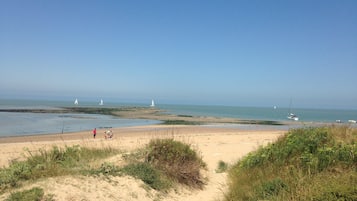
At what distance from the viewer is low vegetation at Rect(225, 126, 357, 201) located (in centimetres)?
487

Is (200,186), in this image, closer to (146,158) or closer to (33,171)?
(146,158)

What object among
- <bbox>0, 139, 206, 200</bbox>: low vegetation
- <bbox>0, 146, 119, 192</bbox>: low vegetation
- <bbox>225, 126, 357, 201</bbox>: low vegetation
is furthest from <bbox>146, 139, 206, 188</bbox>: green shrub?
<bbox>0, 146, 119, 192</bbox>: low vegetation

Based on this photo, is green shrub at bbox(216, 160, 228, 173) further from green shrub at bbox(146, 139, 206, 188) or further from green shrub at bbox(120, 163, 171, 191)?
green shrub at bbox(120, 163, 171, 191)

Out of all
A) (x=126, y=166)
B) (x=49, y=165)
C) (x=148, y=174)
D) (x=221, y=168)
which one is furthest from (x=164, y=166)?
(x=221, y=168)

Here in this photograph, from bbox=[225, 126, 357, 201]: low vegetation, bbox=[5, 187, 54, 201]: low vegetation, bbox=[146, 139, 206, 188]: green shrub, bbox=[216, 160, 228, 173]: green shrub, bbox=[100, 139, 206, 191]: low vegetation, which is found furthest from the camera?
bbox=[216, 160, 228, 173]: green shrub

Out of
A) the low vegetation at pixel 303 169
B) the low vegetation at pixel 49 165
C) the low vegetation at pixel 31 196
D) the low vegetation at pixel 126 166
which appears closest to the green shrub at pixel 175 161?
the low vegetation at pixel 126 166

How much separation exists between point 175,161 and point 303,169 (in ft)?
10.9

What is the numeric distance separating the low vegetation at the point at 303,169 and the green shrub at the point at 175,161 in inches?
52.3

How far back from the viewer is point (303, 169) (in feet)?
22.5

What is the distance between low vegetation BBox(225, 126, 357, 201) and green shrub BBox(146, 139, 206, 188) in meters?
1.33

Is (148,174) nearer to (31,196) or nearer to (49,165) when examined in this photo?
(49,165)

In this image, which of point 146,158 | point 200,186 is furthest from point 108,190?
point 200,186

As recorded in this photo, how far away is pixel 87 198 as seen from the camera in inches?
233

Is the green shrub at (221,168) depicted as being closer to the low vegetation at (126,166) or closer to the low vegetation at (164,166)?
the low vegetation at (126,166)
